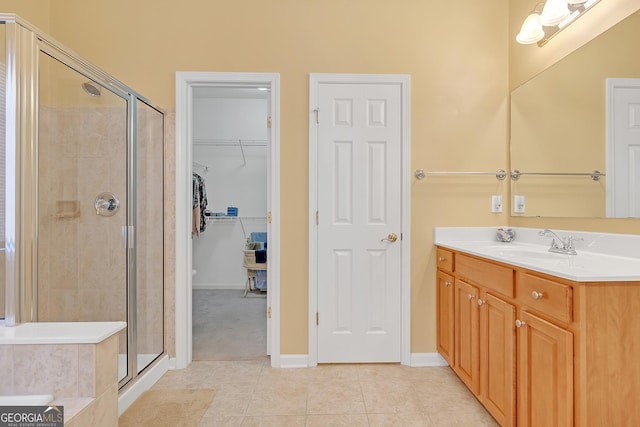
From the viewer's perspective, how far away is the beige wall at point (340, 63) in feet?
7.65

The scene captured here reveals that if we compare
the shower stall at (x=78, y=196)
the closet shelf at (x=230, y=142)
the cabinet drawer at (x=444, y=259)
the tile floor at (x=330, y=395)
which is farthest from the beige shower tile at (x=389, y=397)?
the closet shelf at (x=230, y=142)

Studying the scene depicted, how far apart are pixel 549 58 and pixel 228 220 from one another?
4.08 metres

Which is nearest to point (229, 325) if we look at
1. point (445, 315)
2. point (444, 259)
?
point (445, 315)

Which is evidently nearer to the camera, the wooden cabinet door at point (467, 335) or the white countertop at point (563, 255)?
the white countertop at point (563, 255)

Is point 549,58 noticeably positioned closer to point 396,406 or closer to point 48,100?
point 396,406

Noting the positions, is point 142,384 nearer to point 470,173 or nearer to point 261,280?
point 261,280

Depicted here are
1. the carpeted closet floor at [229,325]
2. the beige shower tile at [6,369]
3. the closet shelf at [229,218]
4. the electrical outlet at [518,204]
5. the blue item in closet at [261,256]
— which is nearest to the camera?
the beige shower tile at [6,369]

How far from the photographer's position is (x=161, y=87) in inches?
92.5

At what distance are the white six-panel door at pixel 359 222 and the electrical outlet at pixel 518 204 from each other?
0.85 meters

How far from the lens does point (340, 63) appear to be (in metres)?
2.35

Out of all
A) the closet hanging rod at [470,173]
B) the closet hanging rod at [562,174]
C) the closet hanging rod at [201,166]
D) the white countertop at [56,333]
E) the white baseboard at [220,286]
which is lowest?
the white baseboard at [220,286]

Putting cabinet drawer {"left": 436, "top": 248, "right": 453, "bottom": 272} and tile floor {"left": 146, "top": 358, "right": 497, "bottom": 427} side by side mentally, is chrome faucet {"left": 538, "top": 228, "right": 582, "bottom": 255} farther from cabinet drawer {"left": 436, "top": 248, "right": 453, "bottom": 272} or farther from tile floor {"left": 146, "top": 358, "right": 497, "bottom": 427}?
tile floor {"left": 146, "top": 358, "right": 497, "bottom": 427}

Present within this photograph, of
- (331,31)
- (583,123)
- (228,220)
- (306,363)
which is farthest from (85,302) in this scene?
(583,123)

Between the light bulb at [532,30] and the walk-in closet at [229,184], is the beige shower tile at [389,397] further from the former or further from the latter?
the walk-in closet at [229,184]
